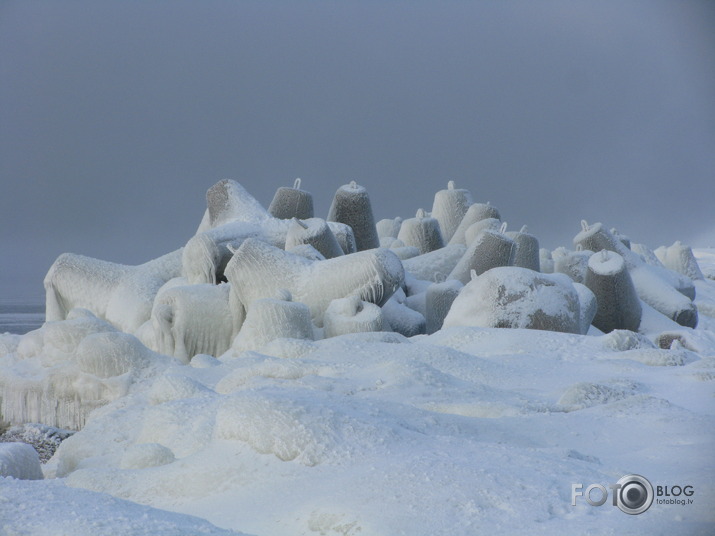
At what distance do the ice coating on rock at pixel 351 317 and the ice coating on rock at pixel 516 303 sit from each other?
0.61 meters

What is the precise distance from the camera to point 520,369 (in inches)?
170

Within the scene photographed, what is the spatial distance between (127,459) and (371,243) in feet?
19.2

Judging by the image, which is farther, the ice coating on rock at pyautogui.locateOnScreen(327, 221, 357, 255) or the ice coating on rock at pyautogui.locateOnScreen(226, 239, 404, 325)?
the ice coating on rock at pyautogui.locateOnScreen(327, 221, 357, 255)

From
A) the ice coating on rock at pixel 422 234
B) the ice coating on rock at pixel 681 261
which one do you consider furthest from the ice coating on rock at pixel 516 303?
the ice coating on rock at pixel 681 261

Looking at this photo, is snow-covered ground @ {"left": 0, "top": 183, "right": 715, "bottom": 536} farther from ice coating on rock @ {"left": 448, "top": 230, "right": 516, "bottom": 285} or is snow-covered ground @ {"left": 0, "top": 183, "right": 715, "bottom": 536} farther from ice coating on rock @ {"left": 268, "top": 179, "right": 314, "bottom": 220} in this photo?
ice coating on rock @ {"left": 268, "top": 179, "right": 314, "bottom": 220}

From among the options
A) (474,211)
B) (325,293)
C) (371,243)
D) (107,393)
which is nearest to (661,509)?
(107,393)

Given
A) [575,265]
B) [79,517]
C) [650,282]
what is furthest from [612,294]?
[79,517]

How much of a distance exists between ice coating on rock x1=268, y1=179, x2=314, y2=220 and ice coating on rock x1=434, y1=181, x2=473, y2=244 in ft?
7.27

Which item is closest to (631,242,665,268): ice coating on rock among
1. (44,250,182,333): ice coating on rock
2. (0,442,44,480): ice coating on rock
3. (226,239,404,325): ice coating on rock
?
(226,239,404,325): ice coating on rock

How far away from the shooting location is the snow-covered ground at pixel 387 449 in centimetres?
182

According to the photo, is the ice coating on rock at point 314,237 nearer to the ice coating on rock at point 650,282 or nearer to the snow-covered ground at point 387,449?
the snow-covered ground at point 387,449

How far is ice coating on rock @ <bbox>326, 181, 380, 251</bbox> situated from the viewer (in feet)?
27.2

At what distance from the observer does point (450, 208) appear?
10.3m

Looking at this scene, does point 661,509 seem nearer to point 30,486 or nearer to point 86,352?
point 30,486
